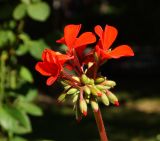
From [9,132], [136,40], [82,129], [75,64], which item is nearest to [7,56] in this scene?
[9,132]

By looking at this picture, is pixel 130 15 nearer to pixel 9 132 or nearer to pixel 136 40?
pixel 136 40

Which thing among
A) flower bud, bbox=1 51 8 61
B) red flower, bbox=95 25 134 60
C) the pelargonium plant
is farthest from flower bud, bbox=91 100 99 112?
flower bud, bbox=1 51 8 61

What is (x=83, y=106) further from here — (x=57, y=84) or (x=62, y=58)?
(x=57, y=84)

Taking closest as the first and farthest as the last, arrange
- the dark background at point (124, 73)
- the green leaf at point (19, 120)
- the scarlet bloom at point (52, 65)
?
the scarlet bloom at point (52, 65) < the green leaf at point (19, 120) < the dark background at point (124, 73)

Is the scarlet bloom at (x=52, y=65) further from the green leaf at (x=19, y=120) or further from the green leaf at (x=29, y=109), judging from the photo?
the green leaf at (x=29, y=109)

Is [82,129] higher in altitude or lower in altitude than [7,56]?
lower

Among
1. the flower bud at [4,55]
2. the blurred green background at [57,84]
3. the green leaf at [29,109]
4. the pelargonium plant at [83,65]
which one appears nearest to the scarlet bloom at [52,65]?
the pelargonium plant at [83,65]

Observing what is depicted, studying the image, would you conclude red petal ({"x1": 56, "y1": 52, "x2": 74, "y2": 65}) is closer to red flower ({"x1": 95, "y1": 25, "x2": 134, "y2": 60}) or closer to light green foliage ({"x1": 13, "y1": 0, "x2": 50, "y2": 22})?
red flower ({"x1": 95, "y1": 25, "x2": 134, "y2": 60})
